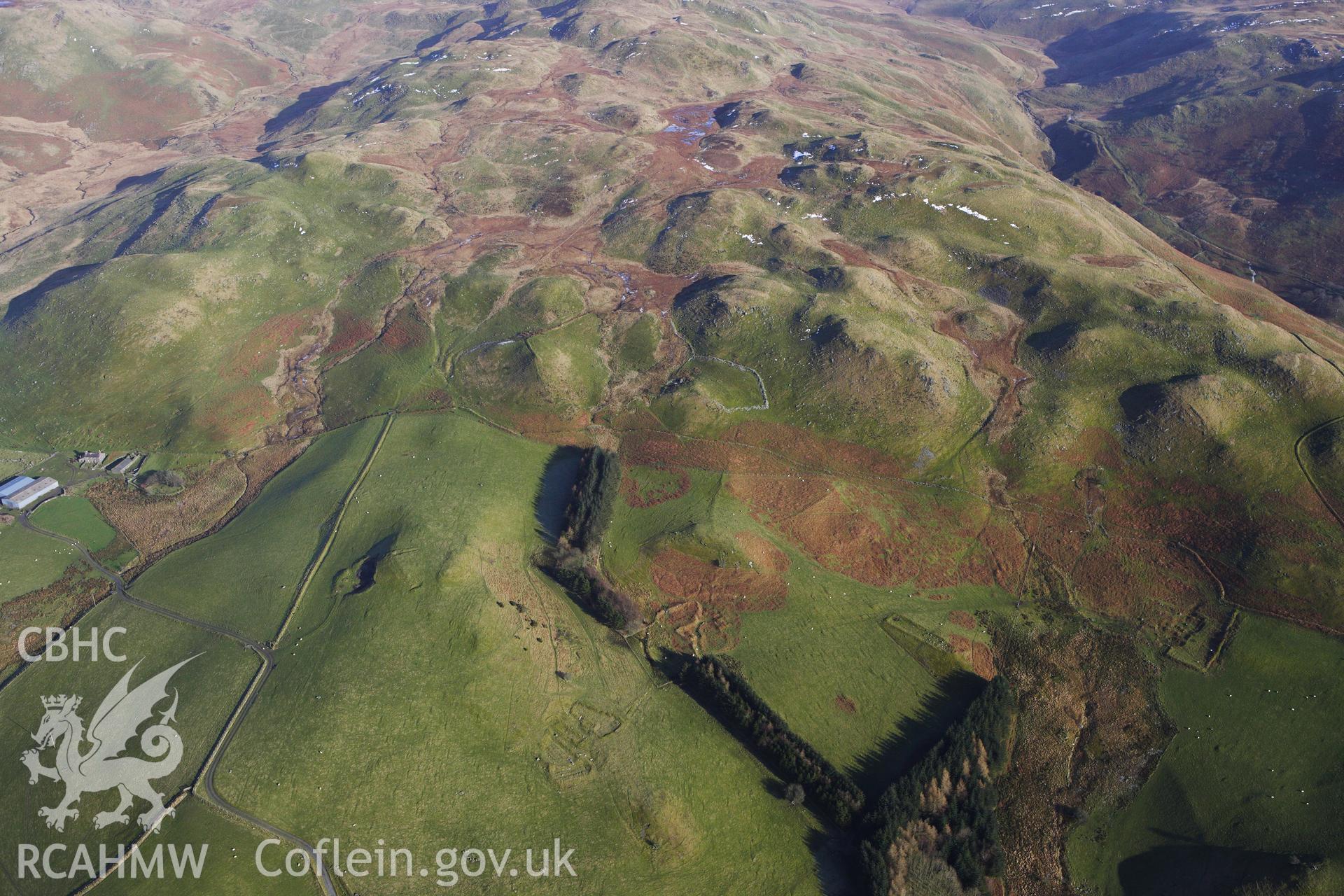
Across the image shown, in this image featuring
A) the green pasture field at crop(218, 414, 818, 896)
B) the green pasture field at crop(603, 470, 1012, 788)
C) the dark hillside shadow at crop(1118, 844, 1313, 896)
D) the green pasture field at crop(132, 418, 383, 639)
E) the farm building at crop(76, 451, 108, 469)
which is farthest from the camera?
the farm building at crop(76, 451, 108, 469)

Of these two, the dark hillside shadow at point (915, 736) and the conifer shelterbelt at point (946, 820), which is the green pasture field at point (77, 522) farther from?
the conifer shelterbelt at point (946, 820)

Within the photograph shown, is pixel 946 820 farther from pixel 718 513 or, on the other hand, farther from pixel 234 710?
pixel 234 710

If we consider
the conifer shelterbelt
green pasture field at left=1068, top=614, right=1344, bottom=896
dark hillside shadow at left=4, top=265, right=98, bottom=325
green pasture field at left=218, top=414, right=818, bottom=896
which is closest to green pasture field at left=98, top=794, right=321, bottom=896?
green pasture field at left=218, top=414, right=818, bottom=896

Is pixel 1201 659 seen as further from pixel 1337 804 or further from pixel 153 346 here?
pixel 153 346

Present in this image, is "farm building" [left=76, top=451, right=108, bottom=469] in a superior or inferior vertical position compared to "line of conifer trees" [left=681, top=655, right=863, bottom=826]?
superior

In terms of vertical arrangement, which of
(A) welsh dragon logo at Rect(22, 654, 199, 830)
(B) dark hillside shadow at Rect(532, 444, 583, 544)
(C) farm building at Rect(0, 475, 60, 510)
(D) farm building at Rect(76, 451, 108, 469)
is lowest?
(B) dark hillside shadow at Rect(532, 444, 583, 544)

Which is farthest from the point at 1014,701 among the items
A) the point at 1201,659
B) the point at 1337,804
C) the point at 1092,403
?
the point at 1092,403

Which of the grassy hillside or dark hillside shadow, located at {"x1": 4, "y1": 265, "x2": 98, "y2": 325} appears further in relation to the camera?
dark hillside shadow, located at {"x1": 4, "y1": 265, "x2": 98, "y2": 325}

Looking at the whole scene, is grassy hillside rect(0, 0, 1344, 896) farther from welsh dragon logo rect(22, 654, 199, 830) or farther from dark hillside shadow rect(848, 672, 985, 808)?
welsh dragon logo rect(22, 654, 199, 830)
